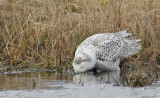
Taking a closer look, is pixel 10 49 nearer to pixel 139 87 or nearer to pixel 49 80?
pixel 49 80

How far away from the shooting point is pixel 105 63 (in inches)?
378

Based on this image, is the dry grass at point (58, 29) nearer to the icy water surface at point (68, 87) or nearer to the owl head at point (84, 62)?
the owl head at point (84, 62)

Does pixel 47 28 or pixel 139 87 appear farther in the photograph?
pixel 47 28

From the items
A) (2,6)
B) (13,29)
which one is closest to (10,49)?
(13,29)

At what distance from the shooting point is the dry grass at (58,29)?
10.2m

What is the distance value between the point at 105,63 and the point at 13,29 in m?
2.60

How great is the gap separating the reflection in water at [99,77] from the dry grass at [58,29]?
788mm

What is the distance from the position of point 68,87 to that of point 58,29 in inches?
111

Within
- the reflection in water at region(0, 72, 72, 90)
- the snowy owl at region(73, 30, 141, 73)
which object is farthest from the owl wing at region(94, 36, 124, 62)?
the reflection in water at region(0, 72, 72, 90)

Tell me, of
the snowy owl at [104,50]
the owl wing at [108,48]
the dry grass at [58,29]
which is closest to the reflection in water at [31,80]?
the snowy owl at [104,50]

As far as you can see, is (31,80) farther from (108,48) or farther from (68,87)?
(108,48)

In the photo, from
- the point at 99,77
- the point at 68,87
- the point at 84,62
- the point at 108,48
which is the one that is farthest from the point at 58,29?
the point at 68,87

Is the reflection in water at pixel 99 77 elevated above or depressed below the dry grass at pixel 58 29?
below

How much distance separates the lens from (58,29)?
1068cm
